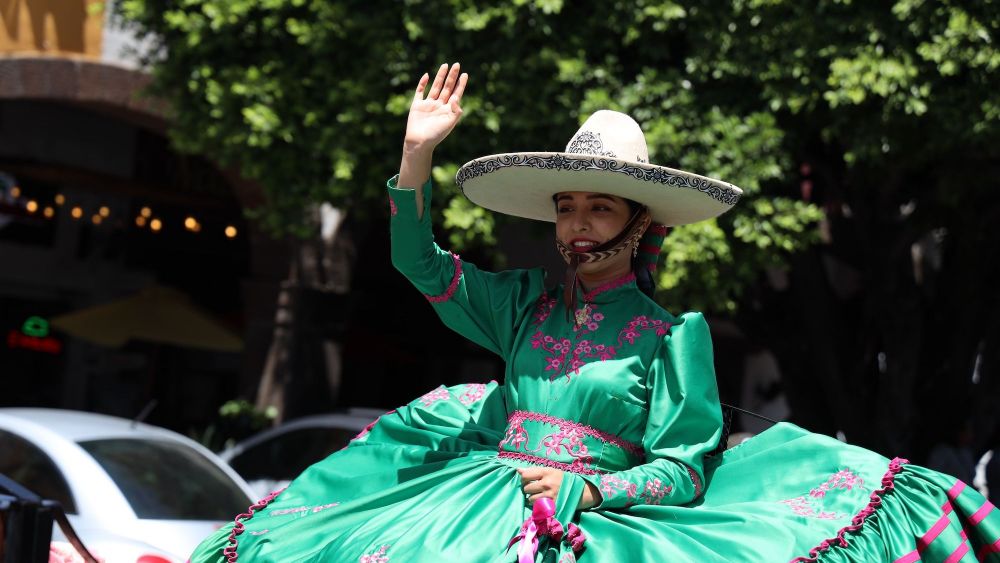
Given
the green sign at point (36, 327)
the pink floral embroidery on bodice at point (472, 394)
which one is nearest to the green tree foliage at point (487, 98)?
the pink floral embroidery on bodice at point (472, 394)

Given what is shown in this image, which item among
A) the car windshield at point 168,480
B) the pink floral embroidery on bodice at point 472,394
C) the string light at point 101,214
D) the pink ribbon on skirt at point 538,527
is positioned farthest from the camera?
the string light at point 101,214

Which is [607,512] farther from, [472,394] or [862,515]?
[472,394]

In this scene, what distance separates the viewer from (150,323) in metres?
15.6

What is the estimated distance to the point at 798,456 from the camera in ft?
11.9

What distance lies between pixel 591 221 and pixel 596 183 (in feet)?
0.39

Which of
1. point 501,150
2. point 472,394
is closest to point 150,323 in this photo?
point 501,150

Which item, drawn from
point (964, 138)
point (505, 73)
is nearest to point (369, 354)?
point (505, 73)

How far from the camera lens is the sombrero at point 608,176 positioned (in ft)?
11.5

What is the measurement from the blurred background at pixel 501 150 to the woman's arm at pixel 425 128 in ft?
9.83

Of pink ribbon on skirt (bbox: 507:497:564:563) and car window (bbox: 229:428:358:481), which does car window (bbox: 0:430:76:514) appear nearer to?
car window (bbox: 229:428:358:481)

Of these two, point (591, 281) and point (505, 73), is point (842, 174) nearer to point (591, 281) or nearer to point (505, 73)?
point (505, 73)

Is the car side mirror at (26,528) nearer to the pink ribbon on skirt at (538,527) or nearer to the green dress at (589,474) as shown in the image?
the green dress at (589,474)

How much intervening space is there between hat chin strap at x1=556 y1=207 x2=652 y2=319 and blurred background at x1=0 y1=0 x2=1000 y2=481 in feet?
9.26

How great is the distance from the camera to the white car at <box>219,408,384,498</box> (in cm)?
928
